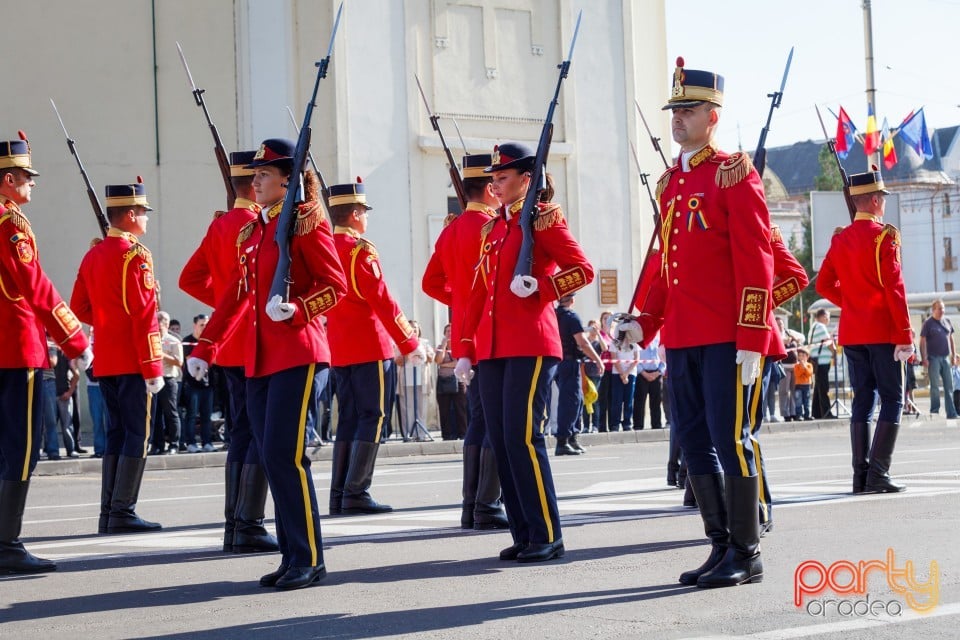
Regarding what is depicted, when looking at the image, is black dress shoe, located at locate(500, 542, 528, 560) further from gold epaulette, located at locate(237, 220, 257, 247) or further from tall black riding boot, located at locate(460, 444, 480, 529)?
gold epaulette, located at locate(237, 220, 257, 247)

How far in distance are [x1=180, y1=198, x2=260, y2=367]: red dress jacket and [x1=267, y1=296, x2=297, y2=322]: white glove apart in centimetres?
197

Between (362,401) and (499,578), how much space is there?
159 inches

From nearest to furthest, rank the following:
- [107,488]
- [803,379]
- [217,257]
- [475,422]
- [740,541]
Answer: [740,541] < [217,257] < [475,422] < [107,488] < [803,379]

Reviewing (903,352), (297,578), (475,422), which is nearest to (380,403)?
(475,422)

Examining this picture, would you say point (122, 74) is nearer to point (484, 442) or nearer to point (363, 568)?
point (484, 442)

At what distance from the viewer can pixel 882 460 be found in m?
11.6

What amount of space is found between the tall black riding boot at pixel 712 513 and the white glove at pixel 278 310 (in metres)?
2.12

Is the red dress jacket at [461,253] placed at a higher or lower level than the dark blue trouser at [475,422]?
higher

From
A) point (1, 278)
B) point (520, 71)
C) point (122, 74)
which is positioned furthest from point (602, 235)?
point (1, 278)

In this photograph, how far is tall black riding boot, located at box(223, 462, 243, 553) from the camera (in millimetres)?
9258

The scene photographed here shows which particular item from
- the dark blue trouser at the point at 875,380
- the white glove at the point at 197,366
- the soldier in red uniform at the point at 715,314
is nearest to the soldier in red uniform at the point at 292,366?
the white glove at the point at 197,366

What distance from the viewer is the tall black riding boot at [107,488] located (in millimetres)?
10680

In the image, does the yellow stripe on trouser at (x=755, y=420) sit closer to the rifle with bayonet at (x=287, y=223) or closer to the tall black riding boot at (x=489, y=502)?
the tall black riding boot at (x=489, y=502)

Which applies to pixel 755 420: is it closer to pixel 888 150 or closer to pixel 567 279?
pixel 567 279
